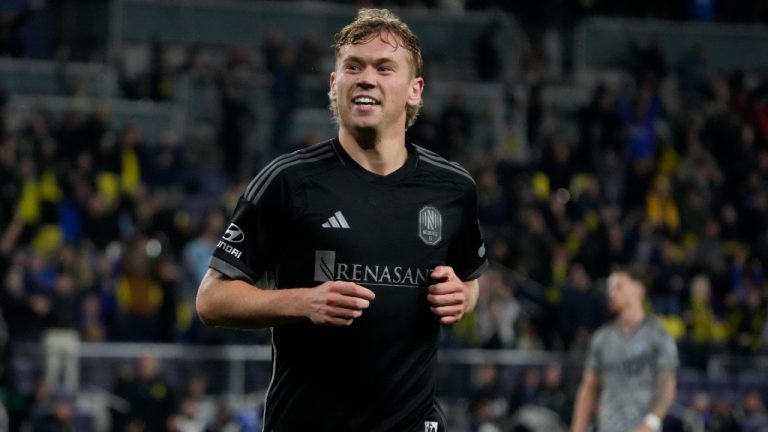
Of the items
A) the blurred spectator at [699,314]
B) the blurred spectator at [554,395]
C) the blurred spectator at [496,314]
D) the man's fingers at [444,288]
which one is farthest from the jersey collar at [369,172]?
the blurred spectator at [699,314]

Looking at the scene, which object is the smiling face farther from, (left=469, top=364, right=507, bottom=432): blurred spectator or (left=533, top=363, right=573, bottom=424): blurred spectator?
(left=533, top=363, right=573, bottom=424): blurred spectator

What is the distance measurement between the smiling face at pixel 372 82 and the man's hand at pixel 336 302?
57 centimetres

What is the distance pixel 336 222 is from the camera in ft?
14.7

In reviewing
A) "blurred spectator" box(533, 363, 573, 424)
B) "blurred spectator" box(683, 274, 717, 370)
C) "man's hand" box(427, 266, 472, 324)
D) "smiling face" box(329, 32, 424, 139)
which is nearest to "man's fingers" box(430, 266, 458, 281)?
Answer: "man's hand" box(427, 266, 472, 324)

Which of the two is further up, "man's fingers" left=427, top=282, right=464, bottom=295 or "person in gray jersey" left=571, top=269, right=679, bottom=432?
"man's fingers" left=427, top=282, right=464, bottom=295

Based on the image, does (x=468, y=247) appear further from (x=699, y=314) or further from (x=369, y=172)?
(x=699, y=314)

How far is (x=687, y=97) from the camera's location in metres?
23.8

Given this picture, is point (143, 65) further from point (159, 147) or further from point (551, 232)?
point (551, 232)

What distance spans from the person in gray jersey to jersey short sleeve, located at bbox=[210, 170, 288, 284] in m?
5.12

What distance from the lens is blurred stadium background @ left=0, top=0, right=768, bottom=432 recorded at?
14.7m

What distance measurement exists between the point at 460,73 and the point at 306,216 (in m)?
19.5

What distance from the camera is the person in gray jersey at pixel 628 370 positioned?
930 cm

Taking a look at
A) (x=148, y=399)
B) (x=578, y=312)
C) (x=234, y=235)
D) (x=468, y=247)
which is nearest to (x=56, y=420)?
(x=148, y=399)

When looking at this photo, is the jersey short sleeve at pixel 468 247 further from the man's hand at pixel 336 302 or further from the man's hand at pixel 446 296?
the man's hand at pixel 336 302
